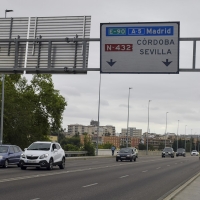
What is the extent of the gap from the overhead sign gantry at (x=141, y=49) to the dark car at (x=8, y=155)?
1206 cm

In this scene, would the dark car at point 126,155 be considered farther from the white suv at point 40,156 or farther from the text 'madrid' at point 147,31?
the text 'madrid' at point 147,31

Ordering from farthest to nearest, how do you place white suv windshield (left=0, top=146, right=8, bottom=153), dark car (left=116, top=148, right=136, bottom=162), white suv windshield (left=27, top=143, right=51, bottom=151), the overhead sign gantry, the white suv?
dark car (left=116, top=148, right=136, bottom=162) < white suv windshield (left=0, top=146, right=8, bottom=153) < white suv windshield (left=27, top=143, right=51, bottom=151) < the white suv < the overhead sign gantry

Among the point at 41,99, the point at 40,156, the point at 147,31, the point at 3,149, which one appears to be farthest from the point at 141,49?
the point at 41,99

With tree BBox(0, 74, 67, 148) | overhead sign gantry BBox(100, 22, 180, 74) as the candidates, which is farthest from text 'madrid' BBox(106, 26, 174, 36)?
tree BBox(0, 74, 67, 148)

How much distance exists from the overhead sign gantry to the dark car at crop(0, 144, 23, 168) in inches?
475

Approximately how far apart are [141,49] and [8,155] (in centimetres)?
1364

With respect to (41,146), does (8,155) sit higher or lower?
lower

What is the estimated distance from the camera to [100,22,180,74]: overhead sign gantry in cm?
2280

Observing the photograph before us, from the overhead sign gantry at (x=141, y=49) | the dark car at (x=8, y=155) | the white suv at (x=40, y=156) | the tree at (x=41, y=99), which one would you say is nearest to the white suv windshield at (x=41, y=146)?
the white suv at (x=40, y=156)

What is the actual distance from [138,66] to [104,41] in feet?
6.46

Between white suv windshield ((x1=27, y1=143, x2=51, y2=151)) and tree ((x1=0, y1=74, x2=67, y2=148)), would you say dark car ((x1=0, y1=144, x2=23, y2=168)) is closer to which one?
white suv windshield ((x1=27, y1=143, x2=51, y2=151))

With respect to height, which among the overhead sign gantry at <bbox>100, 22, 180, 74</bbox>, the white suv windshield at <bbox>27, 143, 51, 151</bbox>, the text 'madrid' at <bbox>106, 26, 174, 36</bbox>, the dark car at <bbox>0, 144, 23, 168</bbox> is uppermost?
the text 'madrid' at <bbox>106, 26, 174, 36</bbox>

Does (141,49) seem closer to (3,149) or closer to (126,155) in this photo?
(3,149)

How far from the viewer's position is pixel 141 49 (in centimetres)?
2295
